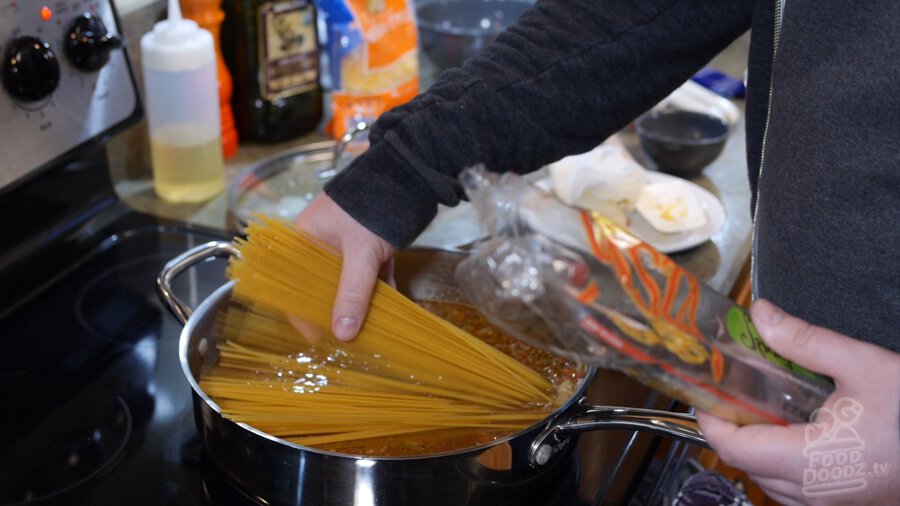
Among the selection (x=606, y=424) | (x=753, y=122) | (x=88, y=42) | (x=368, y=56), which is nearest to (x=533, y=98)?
(x=753, y=122)

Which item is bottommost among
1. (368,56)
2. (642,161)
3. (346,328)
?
(642,161)

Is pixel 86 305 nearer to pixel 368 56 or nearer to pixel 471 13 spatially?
pixel 368 56

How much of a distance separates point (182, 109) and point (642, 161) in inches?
25.4

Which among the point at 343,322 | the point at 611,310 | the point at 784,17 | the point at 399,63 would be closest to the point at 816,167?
the point at 784,17

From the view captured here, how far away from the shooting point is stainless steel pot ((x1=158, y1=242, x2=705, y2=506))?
0.66m

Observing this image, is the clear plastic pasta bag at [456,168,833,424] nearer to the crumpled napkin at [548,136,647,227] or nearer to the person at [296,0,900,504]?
the person at [296,0,900,504]

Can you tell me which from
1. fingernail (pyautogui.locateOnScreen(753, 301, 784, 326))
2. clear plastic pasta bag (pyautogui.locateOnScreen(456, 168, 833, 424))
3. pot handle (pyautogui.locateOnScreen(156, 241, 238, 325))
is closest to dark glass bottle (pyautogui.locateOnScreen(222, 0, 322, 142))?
pot handle (pyautogui.locateOnScreen(156, 241, 238, 325))

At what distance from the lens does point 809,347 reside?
1.98 feet

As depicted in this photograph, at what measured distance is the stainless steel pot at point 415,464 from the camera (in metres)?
0.66

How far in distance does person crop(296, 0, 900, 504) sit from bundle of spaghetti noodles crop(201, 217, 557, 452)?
34 millimetres

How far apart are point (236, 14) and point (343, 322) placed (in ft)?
2.09

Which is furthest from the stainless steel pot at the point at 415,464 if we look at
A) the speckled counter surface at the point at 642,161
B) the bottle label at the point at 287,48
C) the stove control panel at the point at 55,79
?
the bottle label at the point at 287,48

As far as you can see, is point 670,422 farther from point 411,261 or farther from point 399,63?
point 399,63

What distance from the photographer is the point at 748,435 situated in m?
0.60
